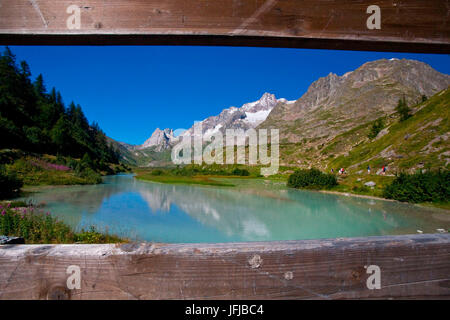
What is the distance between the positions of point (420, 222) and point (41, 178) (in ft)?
135

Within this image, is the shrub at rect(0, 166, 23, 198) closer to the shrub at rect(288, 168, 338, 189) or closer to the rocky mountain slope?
the shrub at rect(288, 168, 338, 189)

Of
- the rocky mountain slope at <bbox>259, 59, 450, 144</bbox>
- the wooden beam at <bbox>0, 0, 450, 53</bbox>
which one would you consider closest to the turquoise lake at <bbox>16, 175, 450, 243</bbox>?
the wooden beam at <bbox>0, 0, 450, 53</bbox>

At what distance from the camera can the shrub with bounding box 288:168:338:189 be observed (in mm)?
38844

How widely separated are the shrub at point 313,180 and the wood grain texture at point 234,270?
4086cm

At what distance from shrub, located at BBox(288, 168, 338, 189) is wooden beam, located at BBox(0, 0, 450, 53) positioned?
40673 millimetres

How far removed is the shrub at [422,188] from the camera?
2255cm

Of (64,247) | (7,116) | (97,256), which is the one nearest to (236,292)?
(97,256)

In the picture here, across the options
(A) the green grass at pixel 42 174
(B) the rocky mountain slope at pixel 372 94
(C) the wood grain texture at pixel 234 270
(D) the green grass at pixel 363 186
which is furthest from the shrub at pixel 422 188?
(B) the rocky mountain slope at pixel 372 94

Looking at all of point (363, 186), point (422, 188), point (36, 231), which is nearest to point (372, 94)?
point (363, 186)

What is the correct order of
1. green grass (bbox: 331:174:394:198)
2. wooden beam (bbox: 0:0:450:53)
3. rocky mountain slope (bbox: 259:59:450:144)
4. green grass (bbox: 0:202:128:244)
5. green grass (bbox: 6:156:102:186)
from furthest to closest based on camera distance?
rocky mountain slope (bbox: 259:59:450:144) → green grass (bbox: 331:174:394:198) → green grass (bbox: 6:156:102:186) → green grass (bbox: 0:202:128:244) → wooden beam (bbox: 0:0:450:53)

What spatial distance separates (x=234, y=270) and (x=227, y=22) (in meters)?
1.49

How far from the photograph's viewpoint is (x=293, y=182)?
1736 inches
